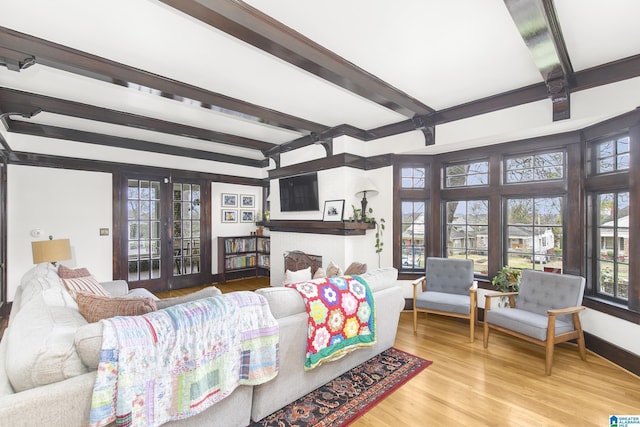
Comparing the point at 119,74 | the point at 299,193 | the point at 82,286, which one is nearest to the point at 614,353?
the point at 299,193

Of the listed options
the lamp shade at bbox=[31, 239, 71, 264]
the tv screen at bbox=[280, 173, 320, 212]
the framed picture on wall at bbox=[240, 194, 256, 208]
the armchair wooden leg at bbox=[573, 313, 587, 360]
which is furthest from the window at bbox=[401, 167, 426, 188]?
the lamp shade at bbox=[31, 239, 71, 264]

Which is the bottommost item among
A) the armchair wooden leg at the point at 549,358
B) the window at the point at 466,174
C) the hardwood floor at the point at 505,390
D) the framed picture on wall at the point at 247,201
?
the hardwood floor at the point at 505,390

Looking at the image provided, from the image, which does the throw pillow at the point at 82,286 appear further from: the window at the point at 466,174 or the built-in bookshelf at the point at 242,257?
the window at the point at 466,174

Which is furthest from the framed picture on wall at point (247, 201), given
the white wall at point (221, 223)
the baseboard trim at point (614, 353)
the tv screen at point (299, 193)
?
the baseboard trim at point (614, 353)

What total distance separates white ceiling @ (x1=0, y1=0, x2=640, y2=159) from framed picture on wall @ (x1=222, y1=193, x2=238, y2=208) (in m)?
2.71

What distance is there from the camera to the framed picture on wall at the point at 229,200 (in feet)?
21.6

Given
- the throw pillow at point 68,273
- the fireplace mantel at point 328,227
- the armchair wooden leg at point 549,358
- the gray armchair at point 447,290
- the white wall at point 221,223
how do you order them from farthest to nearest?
the white wall at point 221,223 → the fireplace mantel at point 328,227 → the gray armchair at point 447,290 → the throw pillow at point 68,273 → the armchair wooden leg at point 549,358

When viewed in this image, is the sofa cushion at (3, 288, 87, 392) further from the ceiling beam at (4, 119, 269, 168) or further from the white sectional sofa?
the ceiling beam at (4, 119, 269, 168)

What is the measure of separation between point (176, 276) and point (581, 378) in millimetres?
6100

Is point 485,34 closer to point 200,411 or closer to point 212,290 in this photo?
point 212,290

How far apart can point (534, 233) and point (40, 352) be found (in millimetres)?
4706

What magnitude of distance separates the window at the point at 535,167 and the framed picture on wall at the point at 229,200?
523 cm

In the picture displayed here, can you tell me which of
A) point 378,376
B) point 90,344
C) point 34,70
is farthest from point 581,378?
point 34,70

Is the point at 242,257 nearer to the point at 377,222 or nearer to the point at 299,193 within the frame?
the point at 299,193
